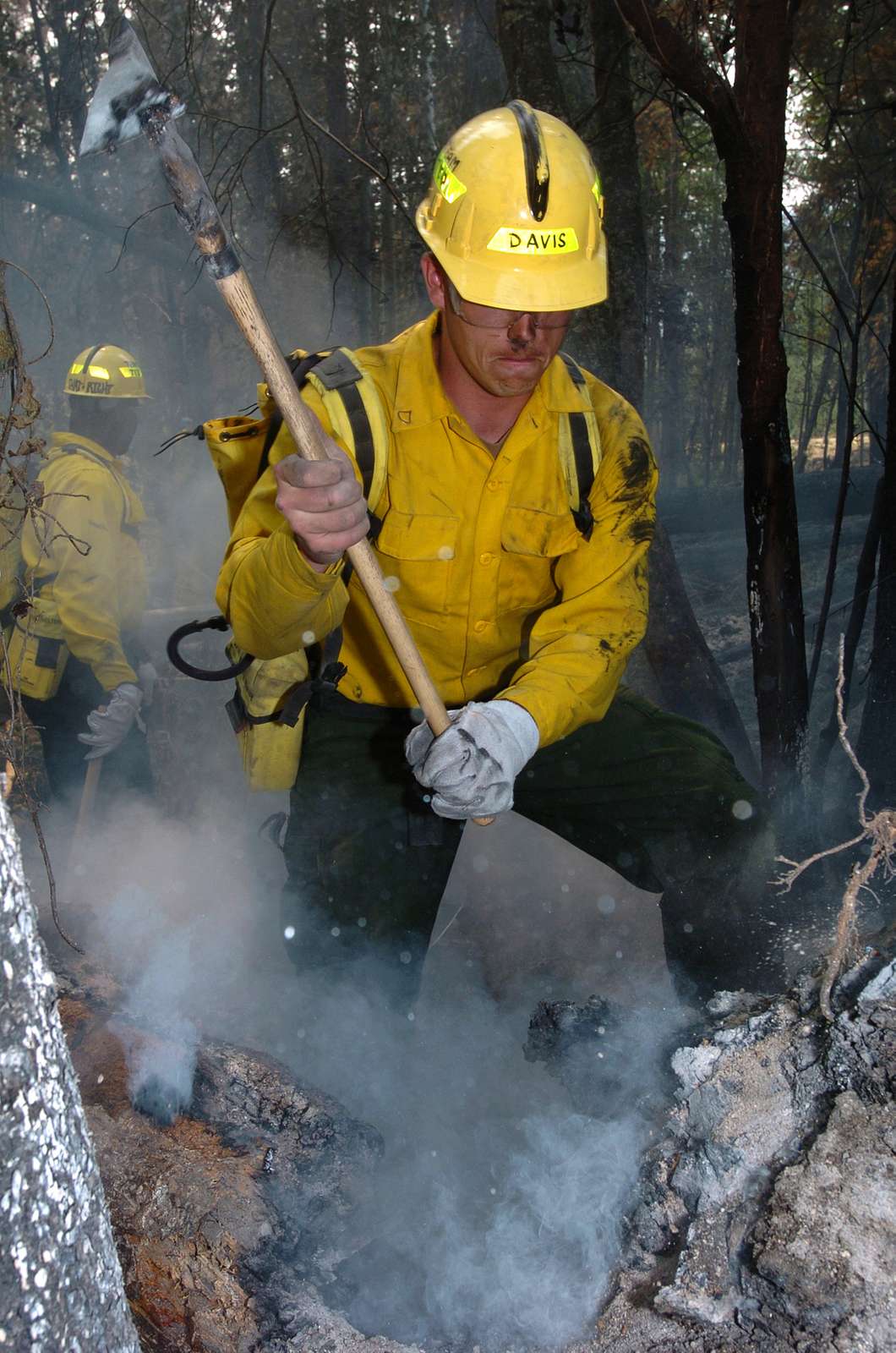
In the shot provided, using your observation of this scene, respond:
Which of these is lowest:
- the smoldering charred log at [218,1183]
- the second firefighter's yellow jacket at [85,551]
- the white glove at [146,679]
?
the white glove at [146,679]

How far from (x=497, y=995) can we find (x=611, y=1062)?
1435 mm

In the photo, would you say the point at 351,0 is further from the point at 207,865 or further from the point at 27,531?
the point at 207,865

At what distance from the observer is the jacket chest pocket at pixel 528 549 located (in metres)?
2.83

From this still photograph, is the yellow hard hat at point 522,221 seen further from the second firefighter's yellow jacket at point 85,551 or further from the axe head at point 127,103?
the second firefighter's yellow jacket at point 85,551

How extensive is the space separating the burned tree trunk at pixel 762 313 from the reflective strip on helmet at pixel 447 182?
Answer: 1217 millimetres

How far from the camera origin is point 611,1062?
7.43ft

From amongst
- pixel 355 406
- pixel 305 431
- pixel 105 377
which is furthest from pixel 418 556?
pixel 105 377

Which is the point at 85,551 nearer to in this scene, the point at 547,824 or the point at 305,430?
the point at 547,824

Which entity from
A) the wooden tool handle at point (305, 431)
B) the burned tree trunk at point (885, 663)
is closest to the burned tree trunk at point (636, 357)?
the burned tree trunk at point (885, 663)

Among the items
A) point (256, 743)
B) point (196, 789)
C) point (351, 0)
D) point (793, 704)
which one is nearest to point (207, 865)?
point (196, 789)

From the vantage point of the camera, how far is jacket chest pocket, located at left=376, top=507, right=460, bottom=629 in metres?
2.76

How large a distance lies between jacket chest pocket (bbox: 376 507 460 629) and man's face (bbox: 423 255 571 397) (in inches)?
15.6

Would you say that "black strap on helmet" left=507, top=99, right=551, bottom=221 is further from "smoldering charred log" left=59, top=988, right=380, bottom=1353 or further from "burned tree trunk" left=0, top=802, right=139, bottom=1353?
"smoldering charred log" left=59, top=988, right=380, bottom=1353

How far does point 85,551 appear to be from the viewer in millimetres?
4578
